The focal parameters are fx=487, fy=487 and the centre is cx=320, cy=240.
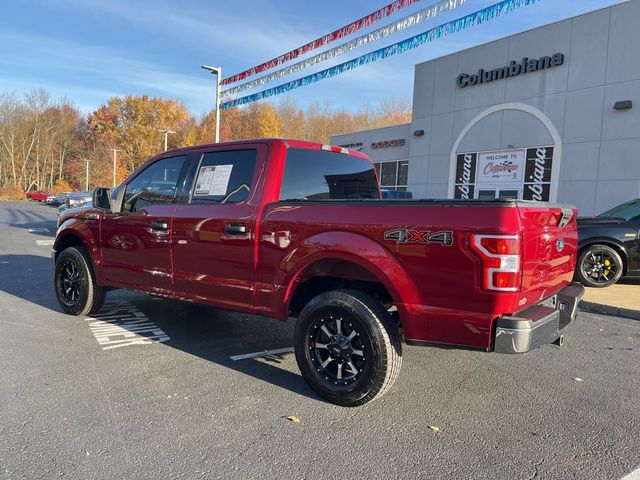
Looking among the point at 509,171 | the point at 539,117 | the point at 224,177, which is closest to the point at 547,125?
Answer: the point at 539,117

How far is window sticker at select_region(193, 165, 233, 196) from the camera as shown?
430 centimetres

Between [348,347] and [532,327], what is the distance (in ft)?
3.98

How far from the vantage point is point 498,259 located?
2.84 metres

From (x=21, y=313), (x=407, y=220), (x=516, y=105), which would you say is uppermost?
(x=516, y=105)

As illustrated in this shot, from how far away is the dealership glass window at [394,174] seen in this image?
23.4m

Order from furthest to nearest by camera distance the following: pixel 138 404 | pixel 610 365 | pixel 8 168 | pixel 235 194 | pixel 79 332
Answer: pixel 8 168 → pixel 79 332 → pixel 610 365 → pixel 235 194 → pixel 138 404

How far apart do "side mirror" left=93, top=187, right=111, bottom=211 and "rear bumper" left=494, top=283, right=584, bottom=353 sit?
4.13 m

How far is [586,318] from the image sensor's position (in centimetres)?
629

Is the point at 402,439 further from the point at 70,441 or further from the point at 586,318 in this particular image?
the point at 586,318

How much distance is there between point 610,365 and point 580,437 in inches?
67.6

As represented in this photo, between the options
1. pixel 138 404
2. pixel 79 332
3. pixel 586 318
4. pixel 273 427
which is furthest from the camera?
pixel 586 318

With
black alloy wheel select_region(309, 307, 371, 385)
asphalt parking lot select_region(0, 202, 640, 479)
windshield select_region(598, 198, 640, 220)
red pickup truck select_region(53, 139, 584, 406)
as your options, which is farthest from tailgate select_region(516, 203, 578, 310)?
windshield select_region(598, 198, 640, 220)

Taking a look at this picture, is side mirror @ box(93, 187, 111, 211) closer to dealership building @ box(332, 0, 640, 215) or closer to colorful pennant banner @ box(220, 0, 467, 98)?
colorful pennant banner @ box(220, 0, 467, 98)

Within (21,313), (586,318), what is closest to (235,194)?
(21,313)
